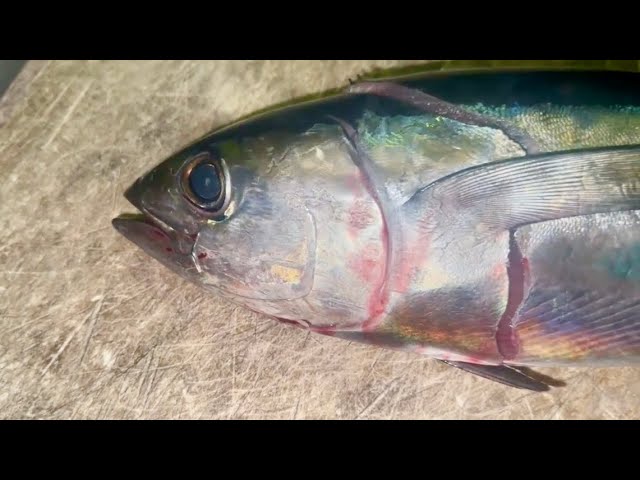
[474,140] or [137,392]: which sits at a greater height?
[474,140]

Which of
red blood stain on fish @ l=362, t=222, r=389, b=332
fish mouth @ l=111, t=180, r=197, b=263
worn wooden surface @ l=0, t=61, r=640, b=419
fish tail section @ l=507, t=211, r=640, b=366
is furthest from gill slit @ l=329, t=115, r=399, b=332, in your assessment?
worn wooden surface @ l=0, t=61, r=640, b=419

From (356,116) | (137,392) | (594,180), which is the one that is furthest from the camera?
(137,392)

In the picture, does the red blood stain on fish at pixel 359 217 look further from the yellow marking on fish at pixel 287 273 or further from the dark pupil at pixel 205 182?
the dark pupil at pixel 205 182

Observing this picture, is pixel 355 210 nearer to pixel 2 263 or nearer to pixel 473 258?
pixel 473 258

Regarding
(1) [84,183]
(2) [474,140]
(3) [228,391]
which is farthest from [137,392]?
(2) [474,140]

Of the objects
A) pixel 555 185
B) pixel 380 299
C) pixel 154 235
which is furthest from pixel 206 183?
pixel 555 185

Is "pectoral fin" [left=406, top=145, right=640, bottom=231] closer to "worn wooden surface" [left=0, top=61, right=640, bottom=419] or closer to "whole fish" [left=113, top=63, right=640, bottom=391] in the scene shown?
"whole fish" [left=113, top=63, right=640, bottom=391]

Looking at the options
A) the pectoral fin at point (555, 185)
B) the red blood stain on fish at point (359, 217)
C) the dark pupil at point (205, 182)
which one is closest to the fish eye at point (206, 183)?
the dark pupil at point (205, 182)

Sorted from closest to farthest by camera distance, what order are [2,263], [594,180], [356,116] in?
1. [594,180]
2. [356,116]
3. [2,263]
